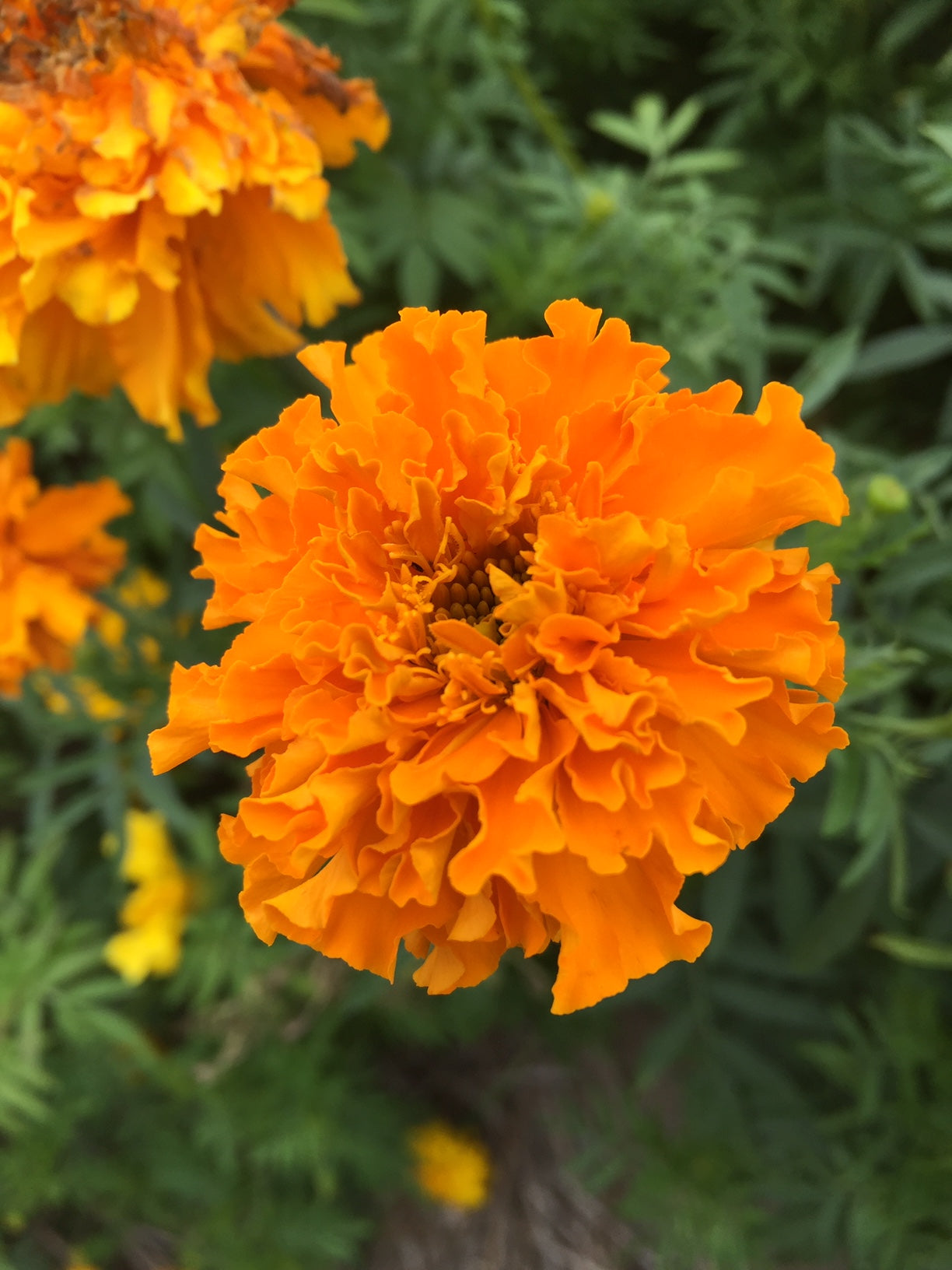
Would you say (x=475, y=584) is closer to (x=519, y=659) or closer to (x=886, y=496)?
(x=519, y=659)

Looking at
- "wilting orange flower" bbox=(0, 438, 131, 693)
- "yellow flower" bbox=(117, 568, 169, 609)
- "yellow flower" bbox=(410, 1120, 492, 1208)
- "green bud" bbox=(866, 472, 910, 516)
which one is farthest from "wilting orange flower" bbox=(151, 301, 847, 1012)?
"yellow flower" bbox=(410, 1120, 492, 1208)

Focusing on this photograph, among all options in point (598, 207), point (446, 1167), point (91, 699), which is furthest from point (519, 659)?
point (446, 1167)

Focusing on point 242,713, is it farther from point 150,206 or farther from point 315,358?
point 150,206

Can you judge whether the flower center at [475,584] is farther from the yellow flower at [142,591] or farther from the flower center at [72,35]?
the yellow flower at [142,591]

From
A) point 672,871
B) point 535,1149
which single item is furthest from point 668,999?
point 672,871

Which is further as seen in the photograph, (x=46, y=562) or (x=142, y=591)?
(x=142, y=591)

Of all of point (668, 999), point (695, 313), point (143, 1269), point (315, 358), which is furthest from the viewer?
point (143, 1269)

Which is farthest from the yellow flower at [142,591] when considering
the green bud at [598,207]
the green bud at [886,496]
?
the green bud at [886,496]
